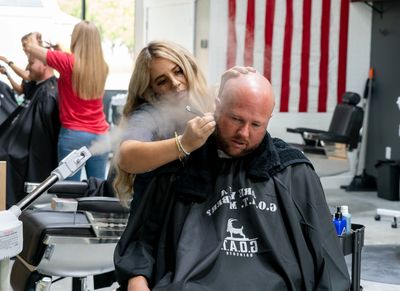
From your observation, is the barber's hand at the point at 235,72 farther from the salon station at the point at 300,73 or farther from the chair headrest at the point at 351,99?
the chair headrest at the point at 351,99

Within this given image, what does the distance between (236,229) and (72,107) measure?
2.29 m

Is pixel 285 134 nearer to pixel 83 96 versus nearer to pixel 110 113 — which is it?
pixel 110 113

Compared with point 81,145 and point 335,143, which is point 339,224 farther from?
point 335,143

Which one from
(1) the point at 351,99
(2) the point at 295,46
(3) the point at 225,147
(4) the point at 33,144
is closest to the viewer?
(3) the point at 225,147

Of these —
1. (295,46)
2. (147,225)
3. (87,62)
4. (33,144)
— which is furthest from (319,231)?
(295,46)

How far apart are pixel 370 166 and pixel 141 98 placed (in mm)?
5505

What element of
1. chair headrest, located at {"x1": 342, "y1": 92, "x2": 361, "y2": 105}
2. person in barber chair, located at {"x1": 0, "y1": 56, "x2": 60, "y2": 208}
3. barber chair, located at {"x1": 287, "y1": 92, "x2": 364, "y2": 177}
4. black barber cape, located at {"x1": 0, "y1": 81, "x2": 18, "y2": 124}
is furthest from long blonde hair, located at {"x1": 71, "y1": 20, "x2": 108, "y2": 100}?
chair headrest, located at {"x1": 342, "y1": 92, "x2": 361, "y2": 105}

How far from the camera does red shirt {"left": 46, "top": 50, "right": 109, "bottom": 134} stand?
3.89 m

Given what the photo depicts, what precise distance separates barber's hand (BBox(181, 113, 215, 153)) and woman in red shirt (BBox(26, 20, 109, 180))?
2.11 metres

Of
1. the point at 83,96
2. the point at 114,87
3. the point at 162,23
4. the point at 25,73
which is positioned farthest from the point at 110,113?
the point at 83,96

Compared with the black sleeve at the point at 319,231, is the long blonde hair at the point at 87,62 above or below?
above

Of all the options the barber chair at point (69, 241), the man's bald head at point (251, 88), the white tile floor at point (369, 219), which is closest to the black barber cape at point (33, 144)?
the white tile floor at point (369, 219)

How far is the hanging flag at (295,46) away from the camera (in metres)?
6.59

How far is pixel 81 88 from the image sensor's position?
390cm
